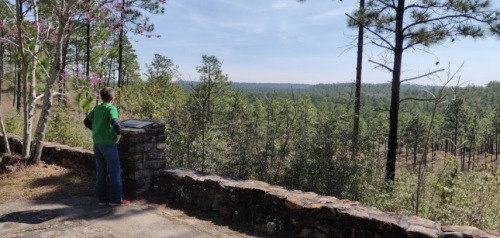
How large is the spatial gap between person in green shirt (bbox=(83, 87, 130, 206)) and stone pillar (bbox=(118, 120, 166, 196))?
1.13 feet

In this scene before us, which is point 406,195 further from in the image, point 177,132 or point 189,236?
point 177,132

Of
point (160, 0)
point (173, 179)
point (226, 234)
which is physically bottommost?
point (226, 234)

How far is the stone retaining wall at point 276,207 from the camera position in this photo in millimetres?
2834

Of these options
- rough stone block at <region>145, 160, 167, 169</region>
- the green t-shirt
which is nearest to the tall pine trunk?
rough stone block at <region>145, 160, 167, 169</region>

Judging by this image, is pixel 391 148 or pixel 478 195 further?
pixel 391 148

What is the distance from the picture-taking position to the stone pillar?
4449 mm

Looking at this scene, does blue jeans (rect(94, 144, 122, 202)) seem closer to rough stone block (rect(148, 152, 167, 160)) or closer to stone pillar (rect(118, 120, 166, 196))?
stone pillar (rect(118, 120, 166, 196))

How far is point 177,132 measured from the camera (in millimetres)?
6676

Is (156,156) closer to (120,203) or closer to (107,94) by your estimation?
(120,203)

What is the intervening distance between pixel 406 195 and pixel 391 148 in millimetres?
2671

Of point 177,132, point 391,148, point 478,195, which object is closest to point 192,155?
point 177,132

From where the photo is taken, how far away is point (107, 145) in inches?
157

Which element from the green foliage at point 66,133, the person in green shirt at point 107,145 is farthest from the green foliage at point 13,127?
the person in green shirt at point 107,145

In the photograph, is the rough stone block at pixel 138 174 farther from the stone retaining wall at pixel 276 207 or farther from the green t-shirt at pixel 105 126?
the green t-shirt at pixel 105 126
